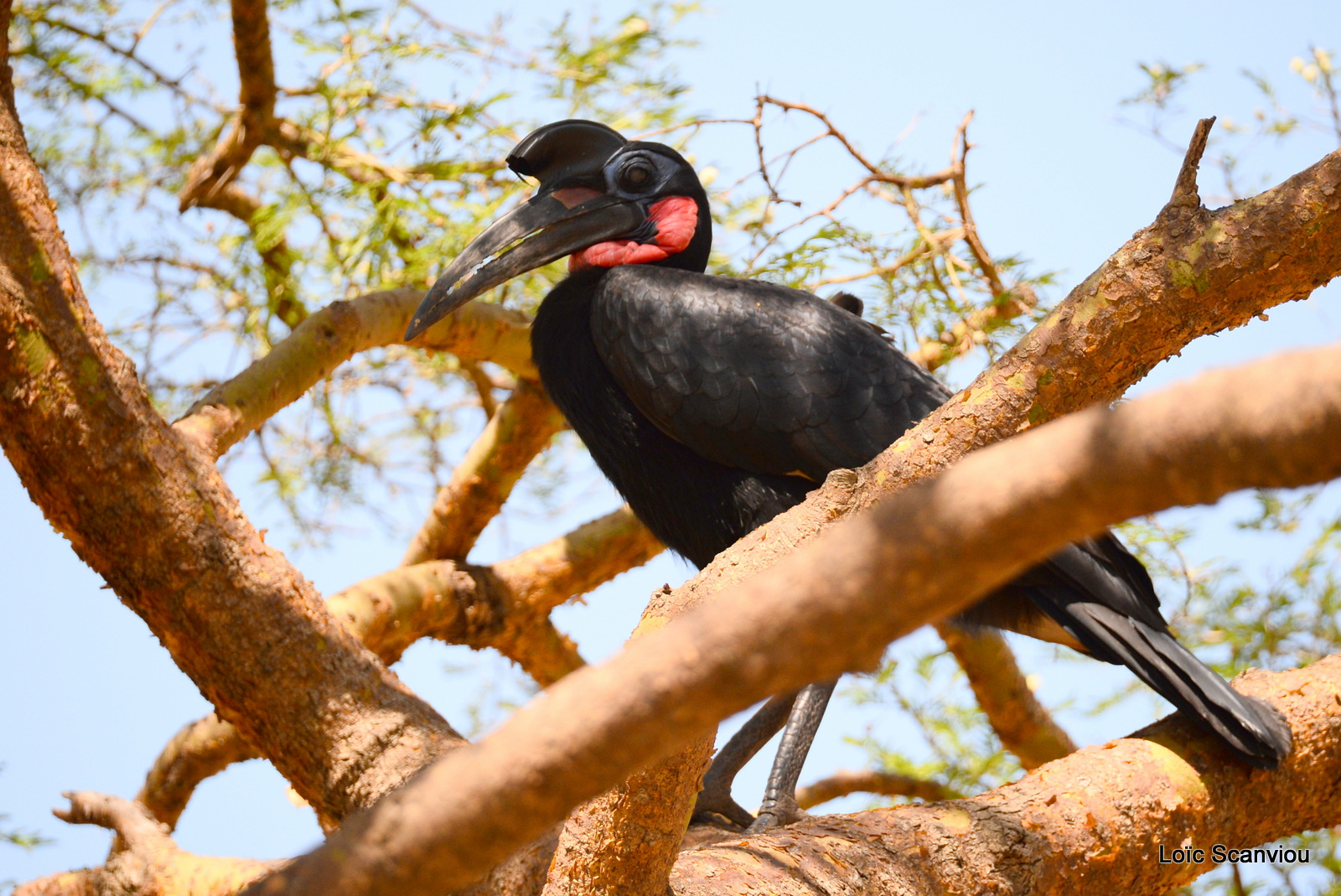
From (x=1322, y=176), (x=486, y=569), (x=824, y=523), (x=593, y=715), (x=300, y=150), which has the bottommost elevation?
(x=593, y=715)

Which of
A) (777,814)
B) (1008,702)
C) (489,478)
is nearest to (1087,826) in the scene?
(777,814)

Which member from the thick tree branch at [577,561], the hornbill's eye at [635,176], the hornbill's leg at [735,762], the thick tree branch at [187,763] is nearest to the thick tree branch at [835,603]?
the hornbill's leg at [735,762]

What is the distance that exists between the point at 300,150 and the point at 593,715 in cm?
358

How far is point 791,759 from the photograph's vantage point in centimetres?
272

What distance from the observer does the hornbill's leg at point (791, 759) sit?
2.63m

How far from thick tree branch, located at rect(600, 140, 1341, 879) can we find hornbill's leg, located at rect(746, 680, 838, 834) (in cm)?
99

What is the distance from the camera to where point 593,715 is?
0.78 m

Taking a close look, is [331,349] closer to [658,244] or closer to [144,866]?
[658,244]

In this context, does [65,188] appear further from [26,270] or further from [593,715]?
[593,715]

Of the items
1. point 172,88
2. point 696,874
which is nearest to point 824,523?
point 696,874

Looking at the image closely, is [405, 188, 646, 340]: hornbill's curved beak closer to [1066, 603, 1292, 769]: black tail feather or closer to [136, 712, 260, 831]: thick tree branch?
[136, 712, 260, 831]: thick tree branch

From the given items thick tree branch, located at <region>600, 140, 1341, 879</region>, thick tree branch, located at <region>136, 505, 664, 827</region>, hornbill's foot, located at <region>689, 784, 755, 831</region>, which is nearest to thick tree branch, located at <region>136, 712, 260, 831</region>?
thick tree branch, located at <region>136, 505, 664, 827</region>

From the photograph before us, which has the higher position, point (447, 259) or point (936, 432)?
point (447, 259)

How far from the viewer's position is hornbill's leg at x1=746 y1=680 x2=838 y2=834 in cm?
263
